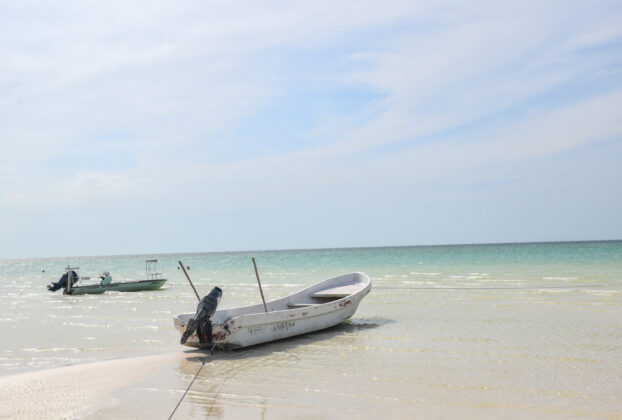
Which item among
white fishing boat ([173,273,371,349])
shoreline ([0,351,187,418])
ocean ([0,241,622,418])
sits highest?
white fishing boat ([173,273,371,349])

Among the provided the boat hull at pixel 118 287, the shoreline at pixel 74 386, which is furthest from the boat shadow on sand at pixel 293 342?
the boat hull at pixel 118 287

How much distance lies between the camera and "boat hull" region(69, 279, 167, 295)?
92.0ft

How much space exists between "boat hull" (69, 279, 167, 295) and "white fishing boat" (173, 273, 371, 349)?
53.6 ft

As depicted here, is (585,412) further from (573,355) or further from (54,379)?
(54,379)

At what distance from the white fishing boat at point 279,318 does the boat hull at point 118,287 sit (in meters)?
16.3

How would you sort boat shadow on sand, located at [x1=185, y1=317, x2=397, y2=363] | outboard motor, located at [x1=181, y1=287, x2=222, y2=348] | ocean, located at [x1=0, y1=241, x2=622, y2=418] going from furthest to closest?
boat shadow on sand, located at [x1=185, y1=317, x2=397, y2=363] → outboard motor, located at [x1=181, y1=287, x2=222, y2=348] → ocean, located at [x1=0, y1=241, x2=622, y2=418]

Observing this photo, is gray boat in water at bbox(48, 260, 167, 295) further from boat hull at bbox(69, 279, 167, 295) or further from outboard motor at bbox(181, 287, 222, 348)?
outboard motor at bbox(181, 287, 222, 348)

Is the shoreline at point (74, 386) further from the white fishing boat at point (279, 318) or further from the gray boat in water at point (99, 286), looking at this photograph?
the gray boat in water at point (99, 286)

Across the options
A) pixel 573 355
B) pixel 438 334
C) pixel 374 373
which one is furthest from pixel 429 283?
pixel 374 373

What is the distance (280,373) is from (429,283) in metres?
18.5

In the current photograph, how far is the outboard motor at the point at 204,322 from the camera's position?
33.2 ft

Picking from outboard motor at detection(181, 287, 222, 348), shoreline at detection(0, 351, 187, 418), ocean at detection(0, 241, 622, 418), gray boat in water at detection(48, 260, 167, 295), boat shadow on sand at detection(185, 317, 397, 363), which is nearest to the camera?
ocean at detection(0, 241, 622, 418)

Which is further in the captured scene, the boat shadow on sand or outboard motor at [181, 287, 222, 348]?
the boat shadow on sand

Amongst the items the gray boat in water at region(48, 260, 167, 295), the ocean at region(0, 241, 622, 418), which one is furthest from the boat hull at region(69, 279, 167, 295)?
the ocean at region(0, 241, 622, 418)
